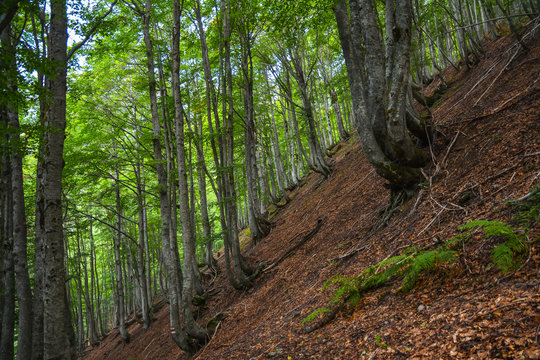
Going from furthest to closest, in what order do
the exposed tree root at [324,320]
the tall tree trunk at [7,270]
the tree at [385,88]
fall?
1. the tall tree trunk at [7,270]
2. the tree at [385,88]
3. the exposed tree root at [324,320]

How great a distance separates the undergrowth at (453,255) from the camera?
108 inches

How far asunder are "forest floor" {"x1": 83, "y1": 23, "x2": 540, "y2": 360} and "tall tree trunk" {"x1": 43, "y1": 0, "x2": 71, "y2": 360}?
8.60 ft

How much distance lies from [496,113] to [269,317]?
5885mm

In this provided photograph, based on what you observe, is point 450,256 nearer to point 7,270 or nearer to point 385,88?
point 385,88

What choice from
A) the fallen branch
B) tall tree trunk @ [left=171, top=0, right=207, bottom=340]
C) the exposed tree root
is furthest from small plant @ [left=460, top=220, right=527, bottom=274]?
the fallen branch

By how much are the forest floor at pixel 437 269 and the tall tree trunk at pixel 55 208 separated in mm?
2622

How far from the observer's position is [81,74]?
446 inches

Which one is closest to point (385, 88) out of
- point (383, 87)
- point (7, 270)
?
point (383, 87)

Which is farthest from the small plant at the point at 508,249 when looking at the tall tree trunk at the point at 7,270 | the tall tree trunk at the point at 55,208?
the tall tree trunk at the point at 7,270

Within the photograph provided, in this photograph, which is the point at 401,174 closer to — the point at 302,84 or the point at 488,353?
the point at 488,353

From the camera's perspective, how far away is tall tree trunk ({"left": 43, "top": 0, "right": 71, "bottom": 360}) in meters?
4.23

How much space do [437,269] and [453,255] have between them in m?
0.36

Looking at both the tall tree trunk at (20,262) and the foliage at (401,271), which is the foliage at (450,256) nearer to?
the foliage at (401,271)

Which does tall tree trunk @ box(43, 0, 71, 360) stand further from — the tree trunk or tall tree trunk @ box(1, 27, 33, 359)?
the tree trunk
